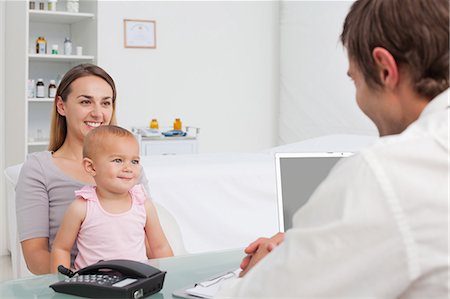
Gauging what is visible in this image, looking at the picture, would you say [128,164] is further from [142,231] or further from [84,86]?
[84,86]

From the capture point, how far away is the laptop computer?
1.48 m

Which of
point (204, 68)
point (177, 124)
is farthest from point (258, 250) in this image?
point (204, 68)

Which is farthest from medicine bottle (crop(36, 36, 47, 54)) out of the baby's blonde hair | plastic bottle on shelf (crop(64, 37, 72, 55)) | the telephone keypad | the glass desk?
the telephone keypad

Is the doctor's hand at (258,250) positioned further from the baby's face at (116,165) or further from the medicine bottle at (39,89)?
the medicine bottle at (39,89)

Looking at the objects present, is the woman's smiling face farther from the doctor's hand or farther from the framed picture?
the framed picture

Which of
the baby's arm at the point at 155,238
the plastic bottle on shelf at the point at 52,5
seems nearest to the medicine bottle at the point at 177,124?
the plastic bottle on shelf at the point at 52,5

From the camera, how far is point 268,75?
570cm

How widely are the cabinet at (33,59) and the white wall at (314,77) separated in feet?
5.51

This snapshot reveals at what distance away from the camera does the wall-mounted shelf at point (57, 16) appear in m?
4.52

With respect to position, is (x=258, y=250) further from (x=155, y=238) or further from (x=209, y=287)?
(x=155, y=238)

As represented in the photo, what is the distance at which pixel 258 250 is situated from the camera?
1224 mm

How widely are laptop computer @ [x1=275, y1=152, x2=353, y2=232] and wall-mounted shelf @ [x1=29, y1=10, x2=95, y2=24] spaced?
3.40 metres

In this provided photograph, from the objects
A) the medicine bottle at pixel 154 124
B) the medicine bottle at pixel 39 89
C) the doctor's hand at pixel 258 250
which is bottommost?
the doctor's hand at pixel 258 250

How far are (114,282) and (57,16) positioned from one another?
3774 mm
